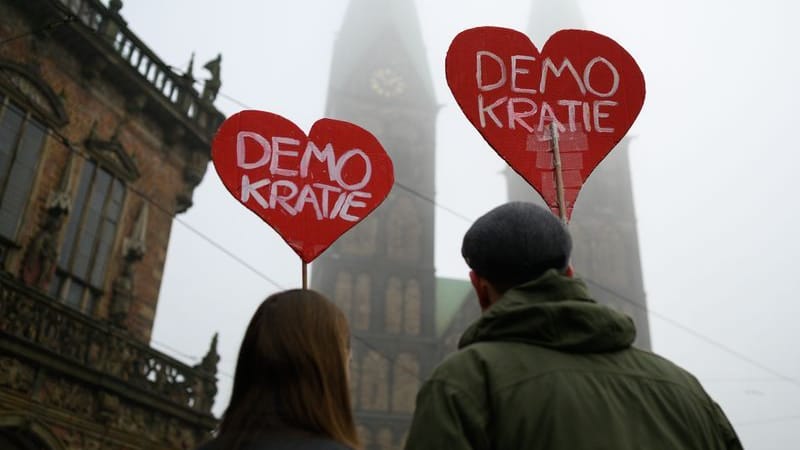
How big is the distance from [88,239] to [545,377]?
1121 centimetres

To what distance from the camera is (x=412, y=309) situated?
36562 millimetres

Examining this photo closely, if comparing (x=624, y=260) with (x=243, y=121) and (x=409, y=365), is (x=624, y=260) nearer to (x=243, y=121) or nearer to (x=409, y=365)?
(x=409, y=365)

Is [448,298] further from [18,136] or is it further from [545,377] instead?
[545,377]

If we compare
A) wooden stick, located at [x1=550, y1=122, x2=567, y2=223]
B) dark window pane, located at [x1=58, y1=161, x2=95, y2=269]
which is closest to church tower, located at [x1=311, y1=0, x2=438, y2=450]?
dark window pane, located at [x1=58, y1=161, x2=95, y2=269]

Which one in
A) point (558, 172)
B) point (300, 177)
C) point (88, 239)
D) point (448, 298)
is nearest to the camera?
point (558, 172)

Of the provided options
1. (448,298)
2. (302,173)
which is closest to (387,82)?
(448,298)

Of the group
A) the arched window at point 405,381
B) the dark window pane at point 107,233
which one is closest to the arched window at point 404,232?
the arched window at point 405,381

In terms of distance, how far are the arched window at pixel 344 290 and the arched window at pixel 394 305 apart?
1.89 m

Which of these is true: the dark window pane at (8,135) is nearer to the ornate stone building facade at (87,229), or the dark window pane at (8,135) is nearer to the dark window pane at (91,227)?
the ornate stone building facade at (87,229)

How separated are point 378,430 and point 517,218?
32881 mm

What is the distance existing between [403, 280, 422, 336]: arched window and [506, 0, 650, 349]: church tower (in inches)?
335

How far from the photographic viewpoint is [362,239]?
37156 millimetres

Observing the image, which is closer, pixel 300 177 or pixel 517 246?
pixel 517 246

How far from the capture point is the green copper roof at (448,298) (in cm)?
4243
